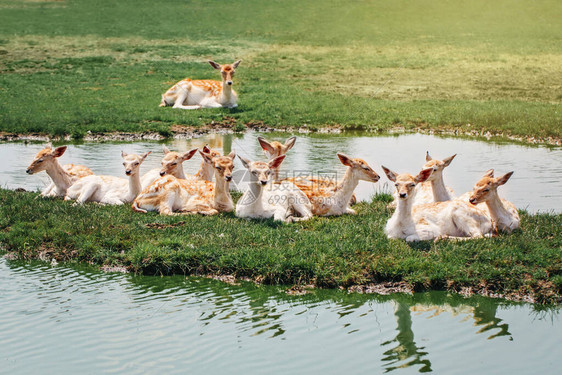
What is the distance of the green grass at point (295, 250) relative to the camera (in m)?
8.92

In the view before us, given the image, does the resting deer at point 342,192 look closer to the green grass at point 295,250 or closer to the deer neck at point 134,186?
the green grass at point 295,250

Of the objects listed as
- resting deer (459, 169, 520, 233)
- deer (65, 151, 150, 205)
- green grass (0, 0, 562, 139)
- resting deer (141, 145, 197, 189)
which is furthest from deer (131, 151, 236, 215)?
green grass (0, 0, 562, 139)

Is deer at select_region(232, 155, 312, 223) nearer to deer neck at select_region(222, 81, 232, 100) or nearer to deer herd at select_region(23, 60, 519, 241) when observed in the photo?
deer herd at select_region(23, 60, 519, 241)

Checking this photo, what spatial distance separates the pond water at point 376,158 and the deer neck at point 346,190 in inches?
61.5

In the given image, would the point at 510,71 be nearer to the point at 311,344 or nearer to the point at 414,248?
the point at 414,248

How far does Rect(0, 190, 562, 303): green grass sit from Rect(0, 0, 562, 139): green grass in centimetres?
895

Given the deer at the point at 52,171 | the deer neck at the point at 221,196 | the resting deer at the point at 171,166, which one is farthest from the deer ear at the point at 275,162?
the deer at the point at 52,171

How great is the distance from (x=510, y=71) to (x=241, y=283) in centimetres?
2508

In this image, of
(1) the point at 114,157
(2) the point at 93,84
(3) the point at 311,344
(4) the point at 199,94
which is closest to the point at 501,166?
(1) the point at 114,157

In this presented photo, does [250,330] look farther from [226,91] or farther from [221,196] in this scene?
[226,91]

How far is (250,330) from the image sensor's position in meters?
7.85

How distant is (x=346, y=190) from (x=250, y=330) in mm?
4584

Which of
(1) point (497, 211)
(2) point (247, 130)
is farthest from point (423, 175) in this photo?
(2) point (247, 130)

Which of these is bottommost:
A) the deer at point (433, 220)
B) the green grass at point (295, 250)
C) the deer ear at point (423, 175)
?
the green grass at point (295, 250)
